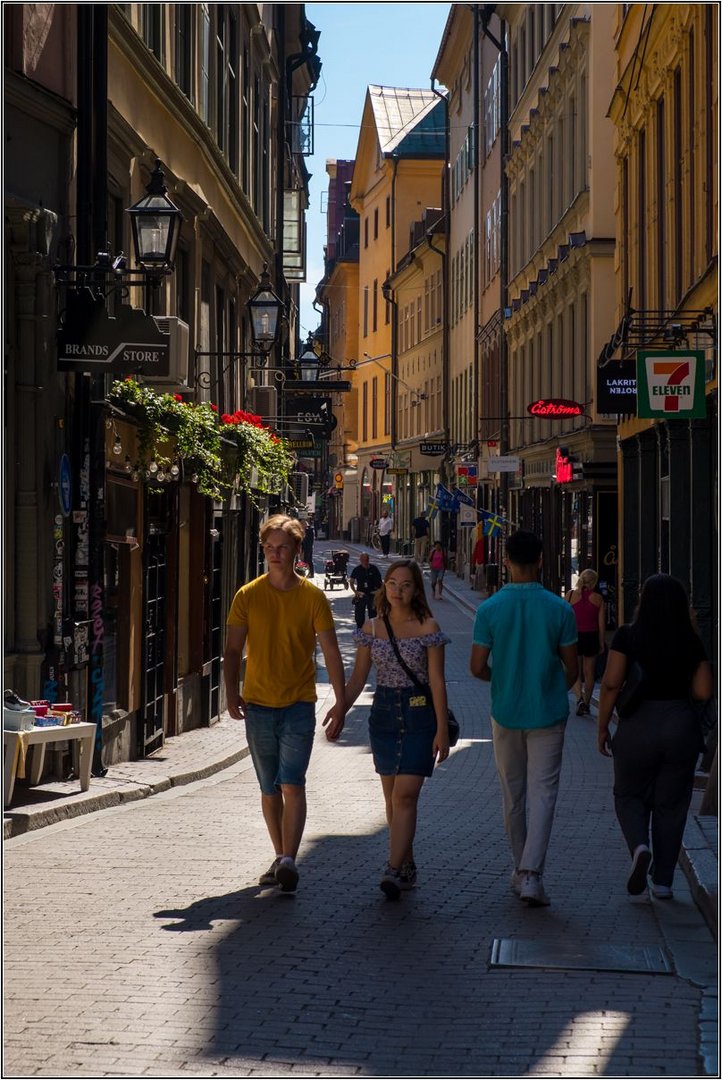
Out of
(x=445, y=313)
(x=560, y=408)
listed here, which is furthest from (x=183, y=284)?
(x=445, y=313)

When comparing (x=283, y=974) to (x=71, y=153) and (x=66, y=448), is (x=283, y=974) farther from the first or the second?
(x=71, y=153)

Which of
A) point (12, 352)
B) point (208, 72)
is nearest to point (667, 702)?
point (12, 352)

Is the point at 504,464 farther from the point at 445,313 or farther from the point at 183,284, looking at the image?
the point at 445,313

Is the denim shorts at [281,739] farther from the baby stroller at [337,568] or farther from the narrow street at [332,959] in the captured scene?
the baby stroller at [337,568]

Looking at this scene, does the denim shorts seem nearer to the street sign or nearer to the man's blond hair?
the man's blond hair

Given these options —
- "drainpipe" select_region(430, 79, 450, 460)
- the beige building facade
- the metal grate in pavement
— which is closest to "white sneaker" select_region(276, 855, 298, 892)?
the metal grate in pavement

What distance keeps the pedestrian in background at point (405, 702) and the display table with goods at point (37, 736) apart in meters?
3.22

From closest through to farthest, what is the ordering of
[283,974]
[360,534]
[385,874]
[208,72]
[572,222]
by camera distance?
1. [283,974]
2. [385,874]
3. [208,72]
4. [572,222]
5. [360,534]

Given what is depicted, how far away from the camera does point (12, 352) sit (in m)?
11.8

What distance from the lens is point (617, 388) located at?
22266 mm

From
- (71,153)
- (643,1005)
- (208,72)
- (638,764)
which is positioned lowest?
(643,1005)

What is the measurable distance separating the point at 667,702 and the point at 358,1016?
10.3 ft

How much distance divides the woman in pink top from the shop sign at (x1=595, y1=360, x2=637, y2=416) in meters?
2.50

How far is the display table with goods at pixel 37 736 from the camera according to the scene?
11039mm
